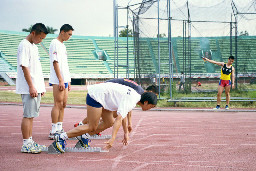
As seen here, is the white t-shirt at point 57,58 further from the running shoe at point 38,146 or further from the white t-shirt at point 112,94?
the white t-shirt at point 112,94

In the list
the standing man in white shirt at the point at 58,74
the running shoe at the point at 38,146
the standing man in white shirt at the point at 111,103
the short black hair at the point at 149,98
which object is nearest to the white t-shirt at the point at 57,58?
the standing man in white shirt at the point at 58,74

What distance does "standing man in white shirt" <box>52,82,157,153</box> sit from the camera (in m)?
4.32

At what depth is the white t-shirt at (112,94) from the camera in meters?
4.40

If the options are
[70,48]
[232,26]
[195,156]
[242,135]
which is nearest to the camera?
[195,156]

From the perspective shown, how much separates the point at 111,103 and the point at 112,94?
5.1 inches

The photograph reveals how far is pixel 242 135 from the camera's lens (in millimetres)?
6832

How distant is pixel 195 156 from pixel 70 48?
166ft

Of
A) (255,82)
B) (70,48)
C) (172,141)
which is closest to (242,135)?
(172,141)

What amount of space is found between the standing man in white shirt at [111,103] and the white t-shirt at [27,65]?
2.74 ft

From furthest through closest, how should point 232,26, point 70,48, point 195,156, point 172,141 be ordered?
point 70,48
point 232,26
point 172,141
point 195,156

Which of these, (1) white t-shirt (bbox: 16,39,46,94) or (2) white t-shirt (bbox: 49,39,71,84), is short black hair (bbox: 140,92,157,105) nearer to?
(1) white t-shirt (bbox: 16,39,46,94)

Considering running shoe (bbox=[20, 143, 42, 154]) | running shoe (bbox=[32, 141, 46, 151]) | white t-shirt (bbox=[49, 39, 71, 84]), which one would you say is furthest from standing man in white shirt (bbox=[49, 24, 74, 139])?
running shoe (bbox=[20, 143, 42, 154])

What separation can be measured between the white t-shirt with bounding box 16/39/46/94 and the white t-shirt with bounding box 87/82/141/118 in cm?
88

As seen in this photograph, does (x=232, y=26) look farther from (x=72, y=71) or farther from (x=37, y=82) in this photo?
(x=72, y=71)
